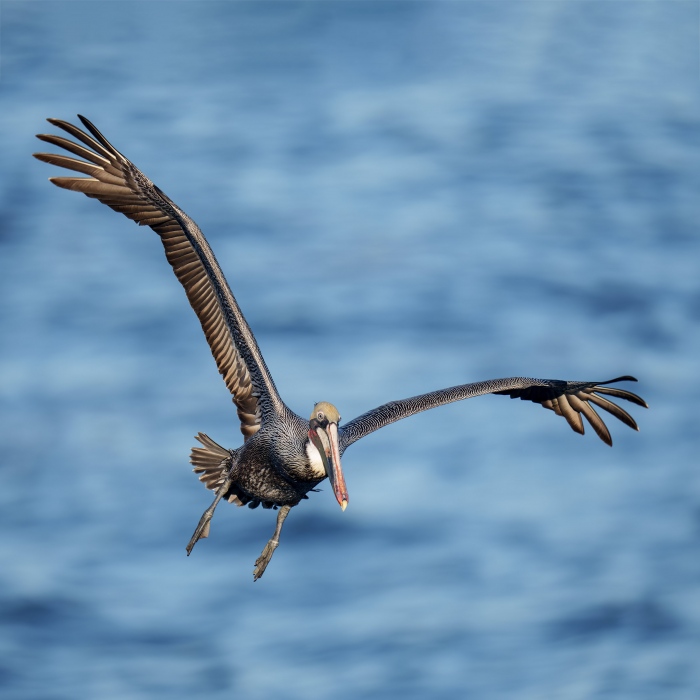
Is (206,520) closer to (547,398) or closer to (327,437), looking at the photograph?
(327,437)

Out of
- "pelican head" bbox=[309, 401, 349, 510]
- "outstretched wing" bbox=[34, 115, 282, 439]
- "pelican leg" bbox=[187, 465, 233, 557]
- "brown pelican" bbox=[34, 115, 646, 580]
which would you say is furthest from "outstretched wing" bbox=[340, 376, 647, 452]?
"pelican leg" bbox=[187, 465, 233, 557]

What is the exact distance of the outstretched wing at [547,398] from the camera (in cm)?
1451

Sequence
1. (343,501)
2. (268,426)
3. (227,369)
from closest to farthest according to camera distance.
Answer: (343,501)
(268,426)
(227,369)

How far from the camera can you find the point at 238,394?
14.6 meters

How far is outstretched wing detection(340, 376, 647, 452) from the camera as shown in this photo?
14.5 meters

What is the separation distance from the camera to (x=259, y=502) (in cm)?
1423

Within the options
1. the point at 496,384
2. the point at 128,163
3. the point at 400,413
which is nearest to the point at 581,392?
the point at 496,384

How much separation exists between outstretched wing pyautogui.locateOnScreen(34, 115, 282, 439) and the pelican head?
559 mm

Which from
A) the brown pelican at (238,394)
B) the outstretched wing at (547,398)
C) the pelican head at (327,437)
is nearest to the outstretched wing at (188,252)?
the brown pelican at (238,394)

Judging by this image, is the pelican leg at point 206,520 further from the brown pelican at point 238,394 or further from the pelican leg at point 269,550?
the pelican leg at point 269,550

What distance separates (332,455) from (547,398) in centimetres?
372

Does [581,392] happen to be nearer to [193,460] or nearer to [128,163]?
[193,460]

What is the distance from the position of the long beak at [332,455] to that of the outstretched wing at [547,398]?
953mm

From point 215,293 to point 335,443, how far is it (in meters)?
2.21
